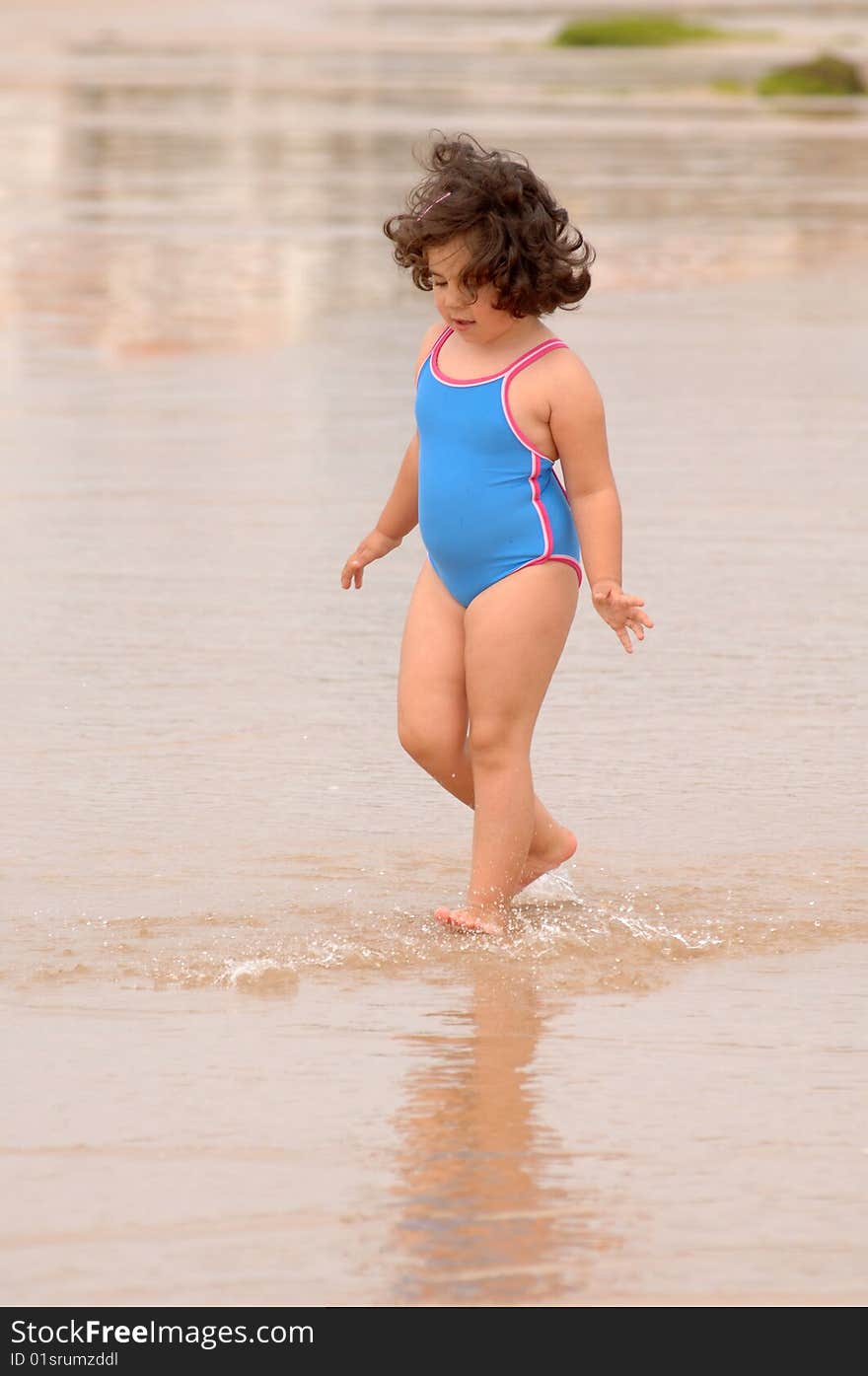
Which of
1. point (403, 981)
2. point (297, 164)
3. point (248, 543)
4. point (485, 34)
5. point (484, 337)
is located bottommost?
point (485, 34)

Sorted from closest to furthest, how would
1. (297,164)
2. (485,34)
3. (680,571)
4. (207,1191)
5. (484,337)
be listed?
1. (207,1191)
2. (484,337)
3. (680,571)
4. (297,164)
5. (485,34)

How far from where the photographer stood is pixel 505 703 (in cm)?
456

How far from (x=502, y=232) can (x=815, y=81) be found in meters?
33.6

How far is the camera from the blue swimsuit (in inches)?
179

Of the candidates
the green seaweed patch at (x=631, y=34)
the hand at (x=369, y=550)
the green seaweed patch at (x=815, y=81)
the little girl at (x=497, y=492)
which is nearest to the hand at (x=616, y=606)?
the little girl at (x=497, y=492)

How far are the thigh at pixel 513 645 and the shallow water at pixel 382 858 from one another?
379mm

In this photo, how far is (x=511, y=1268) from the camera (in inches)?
122

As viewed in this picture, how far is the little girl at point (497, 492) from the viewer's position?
4496mm

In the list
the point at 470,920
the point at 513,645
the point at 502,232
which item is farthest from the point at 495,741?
the point at 502,232

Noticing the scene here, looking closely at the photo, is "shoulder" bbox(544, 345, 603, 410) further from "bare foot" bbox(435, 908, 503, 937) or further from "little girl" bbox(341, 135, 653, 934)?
"bare foot" bbox(435, 908, 503, 937)
